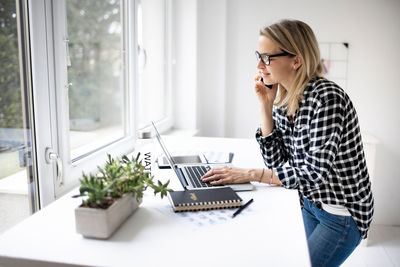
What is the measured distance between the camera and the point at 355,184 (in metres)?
1.29

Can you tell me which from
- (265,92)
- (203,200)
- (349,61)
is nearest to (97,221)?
(203,200)

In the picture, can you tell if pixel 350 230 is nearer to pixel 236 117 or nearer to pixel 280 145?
pixel 280 145

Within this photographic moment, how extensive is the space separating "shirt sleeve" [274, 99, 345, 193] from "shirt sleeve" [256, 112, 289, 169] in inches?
11.9

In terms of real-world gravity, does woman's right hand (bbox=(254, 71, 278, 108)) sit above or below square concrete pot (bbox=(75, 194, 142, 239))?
above

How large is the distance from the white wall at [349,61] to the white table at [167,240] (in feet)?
7.09

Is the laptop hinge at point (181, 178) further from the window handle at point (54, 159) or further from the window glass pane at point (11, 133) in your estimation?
the window glass pane at point (11, 133)

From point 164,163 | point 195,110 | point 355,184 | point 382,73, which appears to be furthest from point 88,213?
point 382,73

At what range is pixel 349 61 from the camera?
3162mm

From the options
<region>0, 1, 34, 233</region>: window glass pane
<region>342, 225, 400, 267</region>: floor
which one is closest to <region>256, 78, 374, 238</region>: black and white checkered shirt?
<region>0, 1, 34, 233</region>: window glass pane

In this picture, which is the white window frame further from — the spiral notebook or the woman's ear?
the woman's ear

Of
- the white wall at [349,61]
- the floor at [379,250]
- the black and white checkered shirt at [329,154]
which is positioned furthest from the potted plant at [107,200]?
the white wall at [349,61]

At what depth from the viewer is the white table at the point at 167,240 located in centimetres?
84

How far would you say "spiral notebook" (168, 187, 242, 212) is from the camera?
111 cm

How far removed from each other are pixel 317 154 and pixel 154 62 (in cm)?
198
